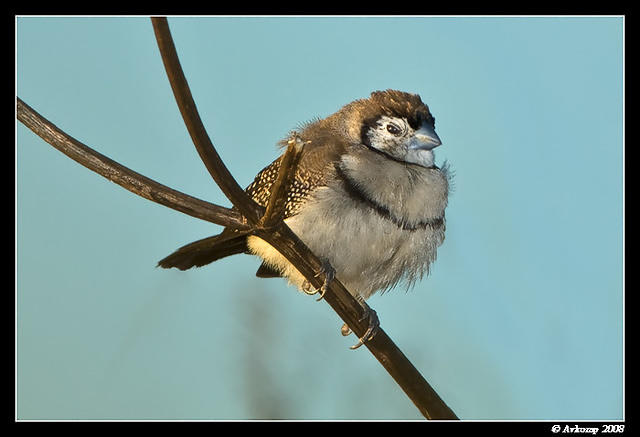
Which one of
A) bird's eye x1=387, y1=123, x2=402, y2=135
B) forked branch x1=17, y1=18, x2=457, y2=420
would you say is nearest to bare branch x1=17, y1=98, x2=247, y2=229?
forked branch x1=17, y1=18, x2=457, y2=420

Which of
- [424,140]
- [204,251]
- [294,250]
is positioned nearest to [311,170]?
[424,140]

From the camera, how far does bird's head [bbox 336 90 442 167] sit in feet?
14.5

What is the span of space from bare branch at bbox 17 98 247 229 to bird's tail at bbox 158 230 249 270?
1514 millimetres

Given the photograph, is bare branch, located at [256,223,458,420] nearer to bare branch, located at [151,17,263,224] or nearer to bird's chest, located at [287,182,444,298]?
bare branch, located at [151,17,263,224]

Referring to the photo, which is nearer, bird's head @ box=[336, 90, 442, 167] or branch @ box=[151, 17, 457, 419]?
branch @ box=[151, 17, 457, 419]

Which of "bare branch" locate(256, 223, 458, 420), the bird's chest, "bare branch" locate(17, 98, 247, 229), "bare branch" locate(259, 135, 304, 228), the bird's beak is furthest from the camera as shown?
the bird's beak

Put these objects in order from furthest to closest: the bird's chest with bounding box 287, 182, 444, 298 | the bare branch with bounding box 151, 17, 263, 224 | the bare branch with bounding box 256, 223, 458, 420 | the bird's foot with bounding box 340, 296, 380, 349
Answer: the bird's chest with bounding box 287, 182, 444, 298 → the bird's foot with bounding box 340, 296, 380, 349 → the bare branch with bounding box 256, 223, 458, 420 → the bare branch with bounding box 151, 17, 263, 224

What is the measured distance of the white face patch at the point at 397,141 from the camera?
4.43 meters

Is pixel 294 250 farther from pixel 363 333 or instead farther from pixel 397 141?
pixel 397 141

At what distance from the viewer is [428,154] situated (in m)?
4.53

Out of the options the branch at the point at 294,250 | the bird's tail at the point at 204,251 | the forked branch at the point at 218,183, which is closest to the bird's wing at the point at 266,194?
the bird's tail at the point at 204,251

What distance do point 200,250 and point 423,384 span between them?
1.80m

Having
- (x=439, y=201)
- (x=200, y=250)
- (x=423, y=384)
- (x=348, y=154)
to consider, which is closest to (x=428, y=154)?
(x=439, y=201)
